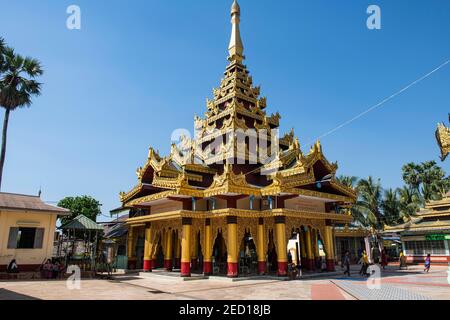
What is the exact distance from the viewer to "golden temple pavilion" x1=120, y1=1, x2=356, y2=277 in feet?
60.8

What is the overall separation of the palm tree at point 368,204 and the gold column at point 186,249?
2946cm

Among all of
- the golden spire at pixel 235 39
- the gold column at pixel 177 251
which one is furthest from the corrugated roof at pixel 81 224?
the golden spire at pixel 235 39

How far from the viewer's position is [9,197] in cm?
2173

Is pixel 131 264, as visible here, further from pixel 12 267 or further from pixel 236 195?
pixel 236 195

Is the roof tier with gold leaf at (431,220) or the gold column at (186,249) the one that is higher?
the roof tier with gold leaf at (431,220)

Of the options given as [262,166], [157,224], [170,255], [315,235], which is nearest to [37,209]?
[157,224]

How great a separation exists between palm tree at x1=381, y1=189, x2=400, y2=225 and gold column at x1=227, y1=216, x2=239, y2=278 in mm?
32645

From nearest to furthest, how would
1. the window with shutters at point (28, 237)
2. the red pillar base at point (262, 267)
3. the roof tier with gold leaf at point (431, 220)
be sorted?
1. the red pillar base at point (262, 267)
2. the window with shutters at point (28, 237)
3. the roof tier with gold leaf at point (431, 220)

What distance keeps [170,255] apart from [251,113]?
1280 centimetres

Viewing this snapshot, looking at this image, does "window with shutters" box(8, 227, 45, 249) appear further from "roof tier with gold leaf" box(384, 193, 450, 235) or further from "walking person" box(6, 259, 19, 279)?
"roof tier with gold leaf" box(384, 193, 450, 235)

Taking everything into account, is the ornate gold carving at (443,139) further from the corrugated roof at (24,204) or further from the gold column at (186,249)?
the corrugated roof at (24,204)

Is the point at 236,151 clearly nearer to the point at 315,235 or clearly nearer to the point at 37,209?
the point at 315,235

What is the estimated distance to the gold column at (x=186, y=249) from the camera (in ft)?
60.9

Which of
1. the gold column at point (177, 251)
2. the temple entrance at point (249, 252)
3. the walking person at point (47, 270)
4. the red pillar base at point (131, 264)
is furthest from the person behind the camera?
the red pillar base at point (131, 264)
